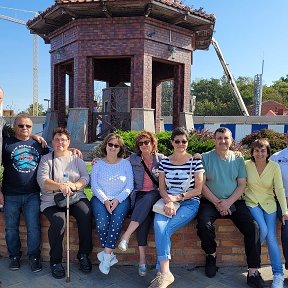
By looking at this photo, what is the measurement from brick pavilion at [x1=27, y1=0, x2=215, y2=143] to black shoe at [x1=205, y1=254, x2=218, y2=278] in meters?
8.18

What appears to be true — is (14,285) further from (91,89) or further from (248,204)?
(91,89)

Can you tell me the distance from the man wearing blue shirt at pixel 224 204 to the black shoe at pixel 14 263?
2.12 meters

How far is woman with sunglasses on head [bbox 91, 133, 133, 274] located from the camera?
12.0 ft

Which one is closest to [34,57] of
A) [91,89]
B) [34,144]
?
[91,89]

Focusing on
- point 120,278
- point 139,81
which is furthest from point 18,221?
point 139,81

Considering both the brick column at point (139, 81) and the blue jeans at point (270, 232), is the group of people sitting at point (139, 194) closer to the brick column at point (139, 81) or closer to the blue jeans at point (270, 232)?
the blue jeans at point (270, 232)

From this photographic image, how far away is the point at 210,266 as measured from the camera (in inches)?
147

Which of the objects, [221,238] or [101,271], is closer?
[101,271]

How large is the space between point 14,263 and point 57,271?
1.92 ft

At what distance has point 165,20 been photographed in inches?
467

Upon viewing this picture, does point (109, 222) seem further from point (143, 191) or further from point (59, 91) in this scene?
point (59, 91)

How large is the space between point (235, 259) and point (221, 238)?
312 mm

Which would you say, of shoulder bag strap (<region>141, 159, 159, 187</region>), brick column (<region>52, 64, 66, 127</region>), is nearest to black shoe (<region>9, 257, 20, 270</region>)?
shoulder bag strap (<region>141, 159, 159, 187</region>)

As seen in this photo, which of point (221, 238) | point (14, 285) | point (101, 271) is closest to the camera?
point (14, 285)
